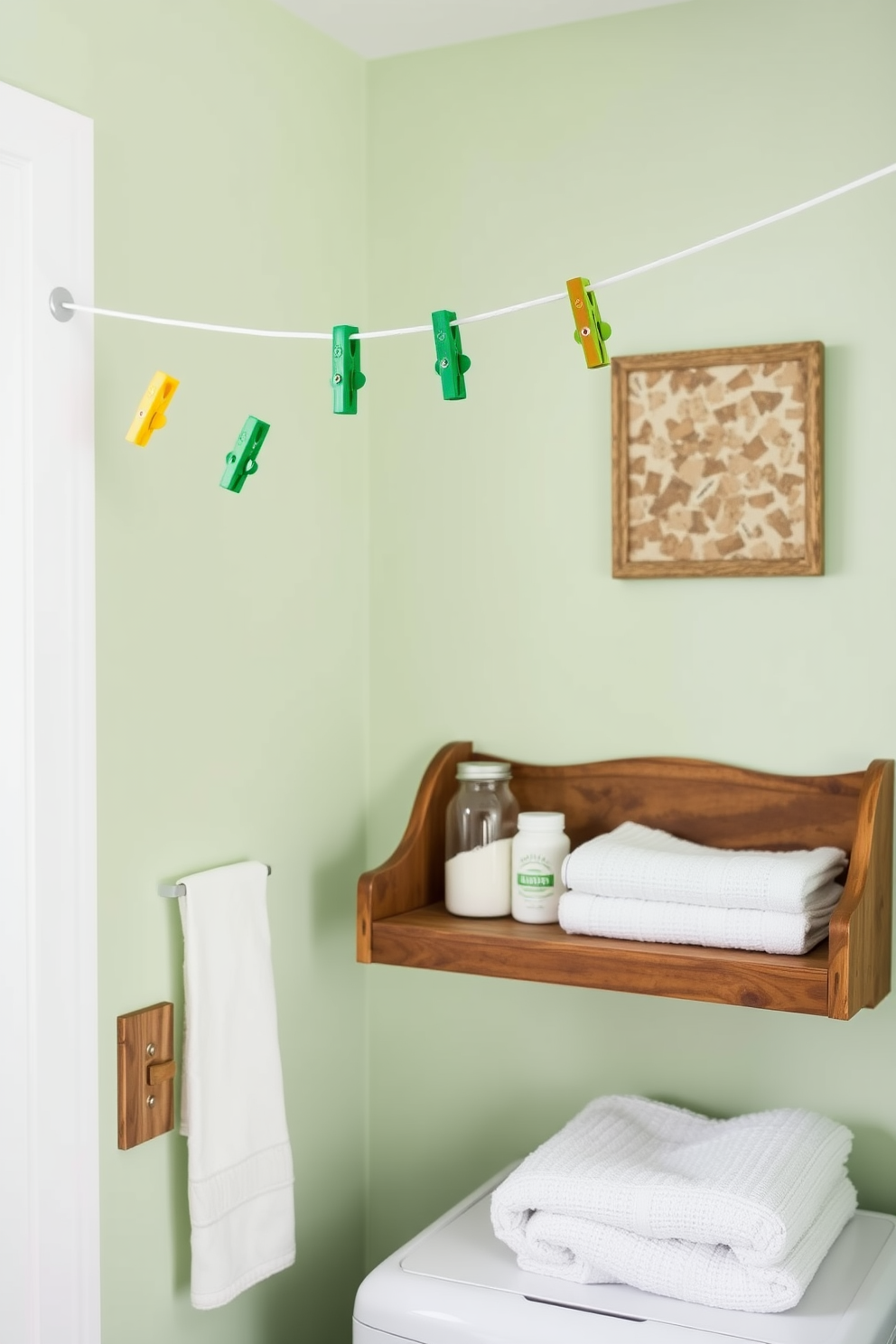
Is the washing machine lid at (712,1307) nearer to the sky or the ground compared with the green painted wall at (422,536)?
nearer to the ground

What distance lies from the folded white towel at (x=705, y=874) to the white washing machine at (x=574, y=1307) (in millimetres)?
405

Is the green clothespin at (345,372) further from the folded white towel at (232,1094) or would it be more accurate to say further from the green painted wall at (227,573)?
the folded white towel at (232,1094)

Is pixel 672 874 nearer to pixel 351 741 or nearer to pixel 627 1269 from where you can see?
pixel 627 1269

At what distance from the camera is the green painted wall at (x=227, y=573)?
1.49 m

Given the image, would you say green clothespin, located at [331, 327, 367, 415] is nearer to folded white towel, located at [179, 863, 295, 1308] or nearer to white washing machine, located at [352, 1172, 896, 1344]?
folded white towel, located at [179, 863, 295, 1308]

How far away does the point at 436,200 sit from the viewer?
1.94m

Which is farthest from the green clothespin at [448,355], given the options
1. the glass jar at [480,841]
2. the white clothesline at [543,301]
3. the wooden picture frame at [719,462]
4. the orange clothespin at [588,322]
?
the glass jar at [480,841]

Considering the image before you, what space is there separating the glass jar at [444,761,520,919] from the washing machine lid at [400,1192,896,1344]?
394 mm

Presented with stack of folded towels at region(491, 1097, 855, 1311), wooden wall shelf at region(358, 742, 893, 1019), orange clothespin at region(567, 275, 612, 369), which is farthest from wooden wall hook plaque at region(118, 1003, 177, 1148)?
orange clothespin at region(567, 275, 612, 369)

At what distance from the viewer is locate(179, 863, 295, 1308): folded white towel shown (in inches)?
60.7

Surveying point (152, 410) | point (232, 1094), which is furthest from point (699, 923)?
point (152, 410)

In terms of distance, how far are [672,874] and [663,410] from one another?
62 centimetres

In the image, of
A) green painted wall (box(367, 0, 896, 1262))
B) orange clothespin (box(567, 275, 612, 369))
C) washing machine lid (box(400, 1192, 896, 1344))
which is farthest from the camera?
green painted wall (box(367, 0, 896, 1262))

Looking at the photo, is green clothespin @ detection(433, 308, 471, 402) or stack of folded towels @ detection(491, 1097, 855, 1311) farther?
stack of folded towels @ detection(491, 1097, 855, 1311)
